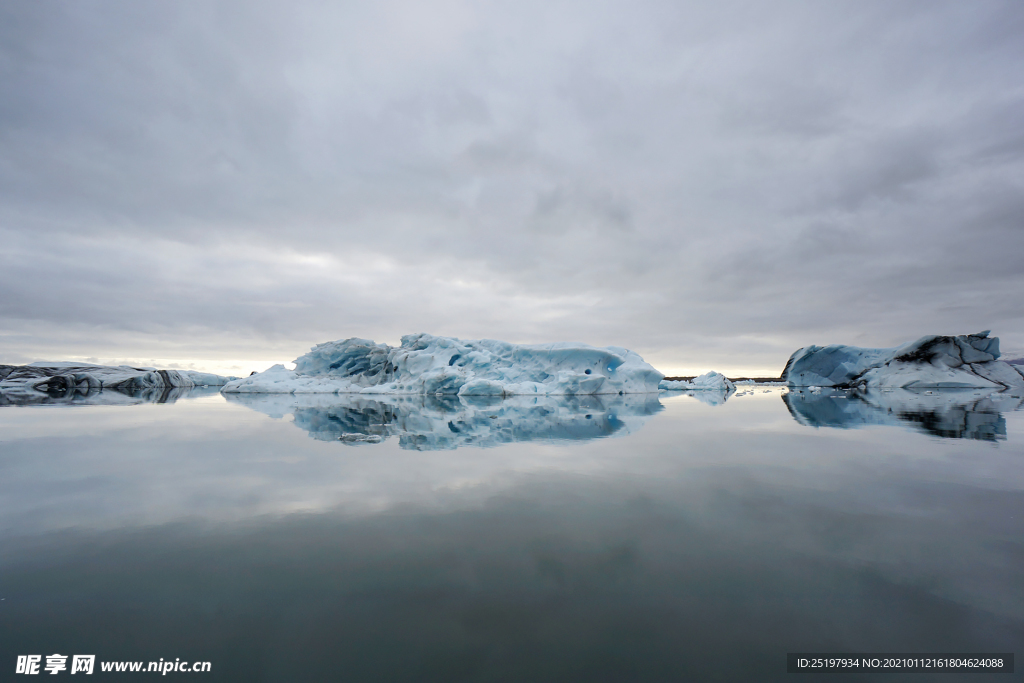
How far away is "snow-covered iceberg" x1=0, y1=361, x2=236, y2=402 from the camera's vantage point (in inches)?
968

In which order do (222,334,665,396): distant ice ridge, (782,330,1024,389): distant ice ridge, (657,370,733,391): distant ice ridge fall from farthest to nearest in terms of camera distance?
Result: 1. (657,370,733,391): distant ice ridge
2. (782,330,1024,389): distant ice ridge
3. (222,334,665,396): distant ice ridge

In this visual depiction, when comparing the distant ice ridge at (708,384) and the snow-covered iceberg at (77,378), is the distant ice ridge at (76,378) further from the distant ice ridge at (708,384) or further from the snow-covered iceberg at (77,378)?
the distant ice ridge at (708,384)

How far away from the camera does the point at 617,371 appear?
25.0 metres

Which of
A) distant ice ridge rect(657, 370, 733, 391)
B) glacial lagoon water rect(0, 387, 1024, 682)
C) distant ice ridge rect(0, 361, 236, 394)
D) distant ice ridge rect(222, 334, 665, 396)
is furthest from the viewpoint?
distant ice ridge rect(657, 370, 733, 391)

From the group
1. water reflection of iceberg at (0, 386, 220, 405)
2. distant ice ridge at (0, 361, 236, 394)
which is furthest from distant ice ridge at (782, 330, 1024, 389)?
distant ice ridge at (0, 361, 236, 394)

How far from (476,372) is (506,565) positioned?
916 inches

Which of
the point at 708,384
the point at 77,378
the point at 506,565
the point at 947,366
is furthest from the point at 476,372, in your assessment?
the point at 947,366

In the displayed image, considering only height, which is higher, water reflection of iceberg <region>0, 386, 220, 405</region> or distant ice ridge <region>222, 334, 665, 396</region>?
distant ice ridge <region>222, 334, 665, 396</region>

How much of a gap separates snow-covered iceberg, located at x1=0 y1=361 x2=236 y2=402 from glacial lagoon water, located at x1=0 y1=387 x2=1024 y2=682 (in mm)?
28946

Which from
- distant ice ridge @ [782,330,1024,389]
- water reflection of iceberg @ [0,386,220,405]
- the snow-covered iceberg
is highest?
distant ice ridge @ [782,330,1024,389]

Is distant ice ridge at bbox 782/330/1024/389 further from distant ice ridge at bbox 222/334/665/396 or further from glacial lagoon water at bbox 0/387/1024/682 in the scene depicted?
glacial lagoon water at bbox 0/387/1024/682

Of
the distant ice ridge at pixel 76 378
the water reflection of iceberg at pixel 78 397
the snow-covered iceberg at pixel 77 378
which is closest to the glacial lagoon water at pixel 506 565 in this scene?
the water reflection of iceberg at pixel 78 397

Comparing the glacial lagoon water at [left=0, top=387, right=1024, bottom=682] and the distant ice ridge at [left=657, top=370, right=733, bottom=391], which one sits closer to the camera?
the glacial lagoon water at [left=0, top=387, right=1024, bottom=682]

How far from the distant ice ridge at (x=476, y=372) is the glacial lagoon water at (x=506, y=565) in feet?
61.1
